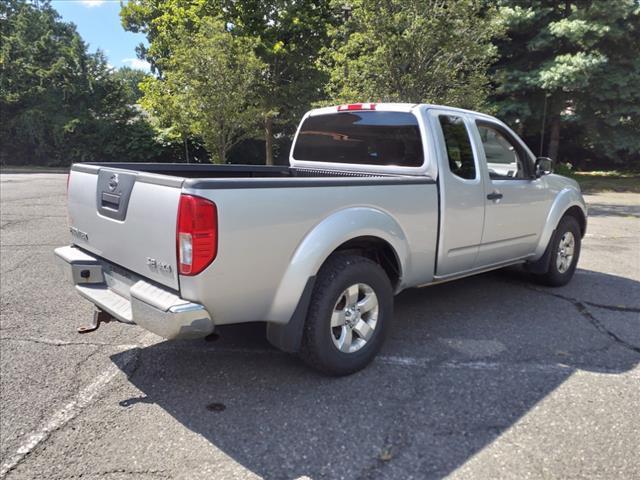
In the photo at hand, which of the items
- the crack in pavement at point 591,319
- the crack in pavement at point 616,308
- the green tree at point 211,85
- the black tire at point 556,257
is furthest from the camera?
the green tree at point 211,85

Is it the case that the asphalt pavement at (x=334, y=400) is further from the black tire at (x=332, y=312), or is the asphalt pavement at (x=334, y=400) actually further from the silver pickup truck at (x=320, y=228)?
the silver pickup truck at (x=320, y=228)

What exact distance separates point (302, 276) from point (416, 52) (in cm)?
956

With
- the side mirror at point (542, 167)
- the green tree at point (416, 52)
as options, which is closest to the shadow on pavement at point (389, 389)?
the side mirror at point (542, 167)

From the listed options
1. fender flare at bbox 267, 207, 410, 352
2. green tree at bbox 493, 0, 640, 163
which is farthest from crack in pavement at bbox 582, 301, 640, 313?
green tree at bbox 493, 0, 640, 163

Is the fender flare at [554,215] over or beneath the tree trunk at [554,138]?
beneath

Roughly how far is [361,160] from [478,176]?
1.04 meters

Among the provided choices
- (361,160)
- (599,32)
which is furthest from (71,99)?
(361,160)

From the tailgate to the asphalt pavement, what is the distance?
2.71 ft

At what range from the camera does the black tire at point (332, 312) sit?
3.16 metres

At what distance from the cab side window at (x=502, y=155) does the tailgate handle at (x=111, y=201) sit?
123 inches

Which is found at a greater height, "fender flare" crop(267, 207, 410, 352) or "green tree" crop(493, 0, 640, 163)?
"green tree" crop(493, 0, 640, 163)

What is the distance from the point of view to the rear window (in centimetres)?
417

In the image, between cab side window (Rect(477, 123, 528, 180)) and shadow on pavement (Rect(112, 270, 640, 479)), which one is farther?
cab side window (Rect(477, 123, 528, 180))

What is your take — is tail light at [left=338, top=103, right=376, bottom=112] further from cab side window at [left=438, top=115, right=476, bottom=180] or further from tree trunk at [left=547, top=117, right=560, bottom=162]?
tree trunk at [left=547, top=117, right=560, bottom=162]
